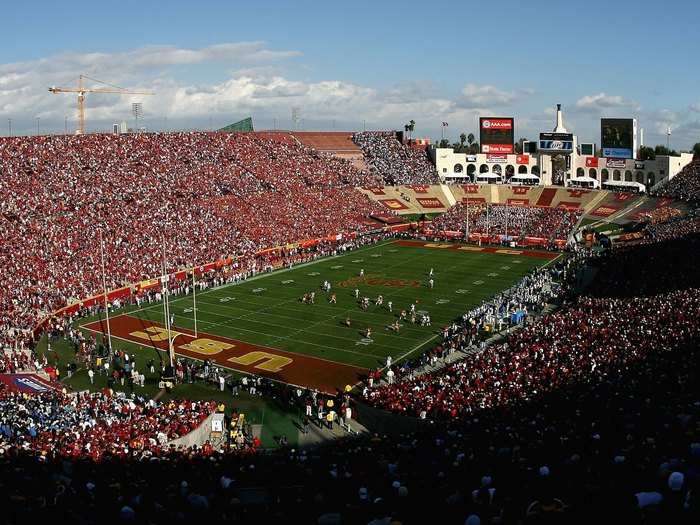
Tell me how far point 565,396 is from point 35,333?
27.0 meters

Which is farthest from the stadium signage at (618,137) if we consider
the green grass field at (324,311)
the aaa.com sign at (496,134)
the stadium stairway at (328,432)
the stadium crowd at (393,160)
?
the stadium stairway at (328,432)

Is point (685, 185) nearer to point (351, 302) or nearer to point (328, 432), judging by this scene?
point (351, 302)

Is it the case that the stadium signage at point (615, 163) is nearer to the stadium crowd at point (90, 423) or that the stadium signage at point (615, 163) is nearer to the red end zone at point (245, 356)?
the red end zone at point (245, 356)

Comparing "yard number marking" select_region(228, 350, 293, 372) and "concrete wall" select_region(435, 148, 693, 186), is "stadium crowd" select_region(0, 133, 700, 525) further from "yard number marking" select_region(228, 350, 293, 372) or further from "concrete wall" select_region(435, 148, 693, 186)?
"concrete wall" select_region(435, 148, 693, 186)

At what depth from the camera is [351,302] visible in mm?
41469

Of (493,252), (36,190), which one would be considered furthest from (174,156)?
(493,252)

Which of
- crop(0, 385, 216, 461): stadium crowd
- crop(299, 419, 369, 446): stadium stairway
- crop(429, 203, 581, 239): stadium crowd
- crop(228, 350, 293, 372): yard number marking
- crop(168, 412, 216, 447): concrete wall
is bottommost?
crop(299, 419, 369, 446): stadium stairway

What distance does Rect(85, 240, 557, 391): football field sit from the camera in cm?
3162

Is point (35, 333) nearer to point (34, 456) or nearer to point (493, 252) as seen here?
point (34, 456)

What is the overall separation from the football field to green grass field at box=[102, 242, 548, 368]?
53 millimetres

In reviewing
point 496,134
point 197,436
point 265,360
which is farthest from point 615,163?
point 197,436

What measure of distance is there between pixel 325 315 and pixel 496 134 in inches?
2174

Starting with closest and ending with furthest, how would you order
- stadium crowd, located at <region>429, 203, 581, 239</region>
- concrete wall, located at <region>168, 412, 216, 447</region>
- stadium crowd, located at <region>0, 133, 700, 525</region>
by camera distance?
stadium crowd, located at <region>0, 133, 700, 525</region>
concrete wall, located at <region>168, 412, 216, 447</region>
stadium crowd, located at <region>429, 203, 581, 239</region>

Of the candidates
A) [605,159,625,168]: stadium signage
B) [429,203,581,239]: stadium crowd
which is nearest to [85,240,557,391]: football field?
[429,203,581,239]: stadium crowd
